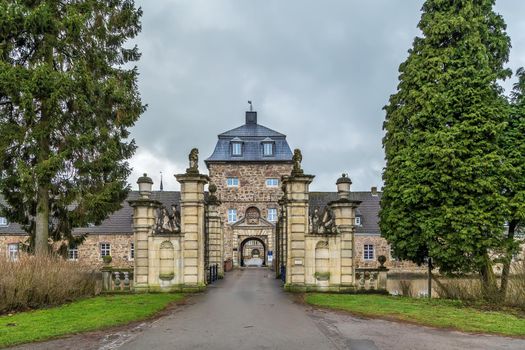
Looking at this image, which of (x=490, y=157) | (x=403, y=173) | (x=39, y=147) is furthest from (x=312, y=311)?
(x=39, y=147)

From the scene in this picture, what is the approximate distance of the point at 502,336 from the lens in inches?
313

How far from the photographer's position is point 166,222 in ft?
49.0

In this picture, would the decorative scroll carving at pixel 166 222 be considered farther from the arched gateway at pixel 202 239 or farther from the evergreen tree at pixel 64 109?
the evergreen tree at pixel 64 109

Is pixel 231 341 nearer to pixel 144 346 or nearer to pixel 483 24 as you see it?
pixel 144 346

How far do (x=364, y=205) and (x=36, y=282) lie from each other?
32.4 meters

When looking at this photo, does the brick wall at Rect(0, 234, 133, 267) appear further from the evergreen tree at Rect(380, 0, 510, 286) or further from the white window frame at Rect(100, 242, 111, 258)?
the evergreen tree at Rect(380, 0, 510, 286)

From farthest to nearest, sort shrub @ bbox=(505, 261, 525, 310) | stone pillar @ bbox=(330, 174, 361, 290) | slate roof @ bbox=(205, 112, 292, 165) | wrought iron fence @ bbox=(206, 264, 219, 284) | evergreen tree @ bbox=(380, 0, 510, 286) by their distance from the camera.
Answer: slate roof @ bbox=(205, 112, 292, 165) < wrought iron fence @ bbox=(206, 264, 219, 284) < stone pillar @ bbox=(330, 174, 361, 290) < evergreen tree @ bbox=(380, 0, 510, 286) < shrub @ bbox=(505, 261, 525, 310)

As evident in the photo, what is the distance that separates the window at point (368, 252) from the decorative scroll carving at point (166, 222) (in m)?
25.8

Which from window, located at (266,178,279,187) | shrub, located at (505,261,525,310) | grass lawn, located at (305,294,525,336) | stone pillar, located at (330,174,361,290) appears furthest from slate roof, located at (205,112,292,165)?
shrub, located at (505,261,525,310)

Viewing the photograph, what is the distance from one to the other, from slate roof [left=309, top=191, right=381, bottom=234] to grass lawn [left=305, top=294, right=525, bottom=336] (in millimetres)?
25264

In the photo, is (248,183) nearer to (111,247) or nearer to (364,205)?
(364,205)

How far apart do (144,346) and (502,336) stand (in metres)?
5.89

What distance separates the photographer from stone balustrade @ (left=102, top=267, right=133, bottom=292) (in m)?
14.3

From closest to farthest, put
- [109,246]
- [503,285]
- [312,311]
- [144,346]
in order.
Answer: [144,346], [312,311], [503,285], [109,246]
